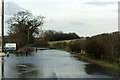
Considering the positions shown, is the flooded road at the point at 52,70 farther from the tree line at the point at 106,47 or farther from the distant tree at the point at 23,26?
the distant tree at the point at 23,26

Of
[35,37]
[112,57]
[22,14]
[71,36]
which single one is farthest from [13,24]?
[112,57]

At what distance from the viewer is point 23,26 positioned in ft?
259

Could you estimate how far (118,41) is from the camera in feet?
80.6

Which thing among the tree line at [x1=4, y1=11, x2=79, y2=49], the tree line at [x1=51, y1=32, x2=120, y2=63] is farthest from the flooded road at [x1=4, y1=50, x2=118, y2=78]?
the tree line at [x1=4, y1=11, x2=79, y2=49]

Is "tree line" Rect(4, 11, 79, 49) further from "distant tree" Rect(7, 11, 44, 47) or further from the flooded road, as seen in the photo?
the flooded road

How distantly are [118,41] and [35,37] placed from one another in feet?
201

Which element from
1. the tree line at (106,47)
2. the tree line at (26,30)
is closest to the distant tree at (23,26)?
the tree line at (26,30)

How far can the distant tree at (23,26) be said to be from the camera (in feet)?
238

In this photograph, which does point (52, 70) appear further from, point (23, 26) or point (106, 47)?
point (23, 26)

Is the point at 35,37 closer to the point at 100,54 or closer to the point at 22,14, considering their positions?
the point at 22,14

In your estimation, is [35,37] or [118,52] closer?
[118,52]

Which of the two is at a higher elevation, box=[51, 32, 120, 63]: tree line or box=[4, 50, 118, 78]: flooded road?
box=[51, 32, 120, 63]: tree line

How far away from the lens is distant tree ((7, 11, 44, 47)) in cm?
Answer: 7246

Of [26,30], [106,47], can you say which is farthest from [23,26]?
[106,47]
